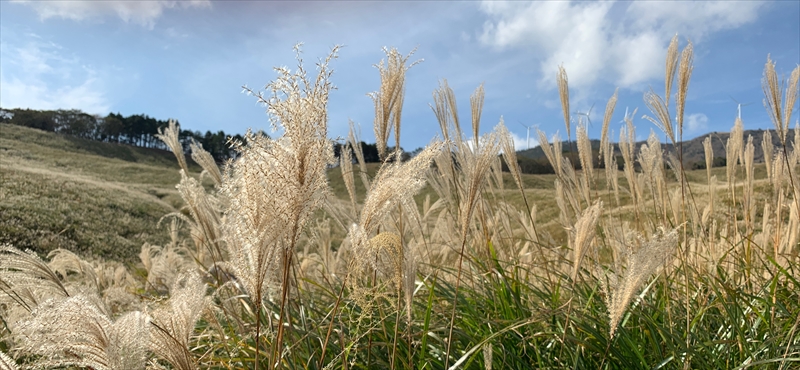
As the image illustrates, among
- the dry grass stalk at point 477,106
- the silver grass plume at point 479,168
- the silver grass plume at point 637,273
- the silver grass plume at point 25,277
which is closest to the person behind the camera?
the silver grass plume at point 637,273

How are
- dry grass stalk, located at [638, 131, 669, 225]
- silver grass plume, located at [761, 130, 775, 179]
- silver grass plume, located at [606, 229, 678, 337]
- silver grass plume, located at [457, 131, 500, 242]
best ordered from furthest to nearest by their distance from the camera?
silver grass plume, located at [761, 130, 775, 179]
dry grass stalk, located at [638, 131, 669, 225]
silver grass plume, located at [457, 131, 500, 242]
silver grass plume, located at [606, 229, 678, 337]

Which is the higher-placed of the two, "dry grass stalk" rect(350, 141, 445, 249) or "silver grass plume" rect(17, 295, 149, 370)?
"dry grass stalk" rect(350, 141, 445, 249)

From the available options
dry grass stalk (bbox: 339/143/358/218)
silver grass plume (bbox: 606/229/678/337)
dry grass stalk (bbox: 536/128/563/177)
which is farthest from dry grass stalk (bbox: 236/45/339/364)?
dry grass stalk (bbox: 536/128/563/177)

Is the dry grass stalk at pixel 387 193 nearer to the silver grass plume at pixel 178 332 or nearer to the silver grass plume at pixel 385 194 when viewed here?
the silver grass plume at pixel 385 194

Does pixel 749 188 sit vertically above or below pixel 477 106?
below

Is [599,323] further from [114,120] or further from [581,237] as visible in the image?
[114,120]

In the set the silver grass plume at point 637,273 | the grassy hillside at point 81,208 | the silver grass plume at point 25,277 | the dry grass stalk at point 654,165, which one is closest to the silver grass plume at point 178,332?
the silver grass plume at point 25,277

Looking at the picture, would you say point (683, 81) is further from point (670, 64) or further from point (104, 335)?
→ point (104, 335)

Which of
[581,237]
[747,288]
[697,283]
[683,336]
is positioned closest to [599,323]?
[683,336]

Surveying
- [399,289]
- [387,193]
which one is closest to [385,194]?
[387,193]

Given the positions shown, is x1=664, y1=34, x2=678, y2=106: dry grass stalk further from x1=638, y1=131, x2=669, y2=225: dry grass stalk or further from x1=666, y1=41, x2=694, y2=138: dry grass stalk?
x1=638, y1=131, x2=669, y2=225: dry grass stalk

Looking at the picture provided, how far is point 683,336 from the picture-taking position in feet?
8.63

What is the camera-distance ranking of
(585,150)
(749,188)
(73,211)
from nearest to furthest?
1. (585,150)
2. (749,188)
3. (73,211)

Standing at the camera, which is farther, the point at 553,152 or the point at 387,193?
the point at 553,152
